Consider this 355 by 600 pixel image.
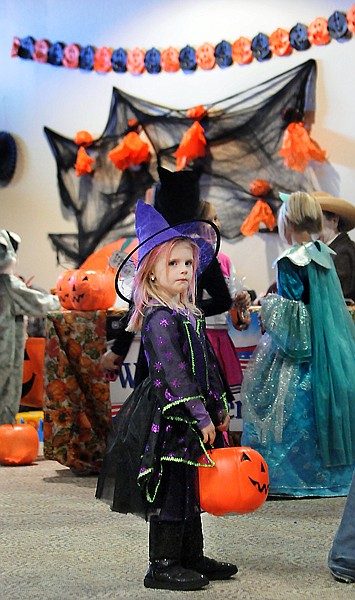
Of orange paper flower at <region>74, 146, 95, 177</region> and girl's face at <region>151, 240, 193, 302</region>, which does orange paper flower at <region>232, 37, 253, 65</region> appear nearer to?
orange paper flower at <region>74, 146, 95, 177</region>

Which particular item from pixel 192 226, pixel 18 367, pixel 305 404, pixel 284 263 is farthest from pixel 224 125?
pixel 192 226

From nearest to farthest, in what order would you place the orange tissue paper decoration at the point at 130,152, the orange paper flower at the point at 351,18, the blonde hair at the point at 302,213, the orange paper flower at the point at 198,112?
the blonde hair at the point at 302,213 < the orange paper flower at the point at 351,18 < the orange paper flower at the point at 198,112 < the orange tissue paper decoration at the point at 130,152

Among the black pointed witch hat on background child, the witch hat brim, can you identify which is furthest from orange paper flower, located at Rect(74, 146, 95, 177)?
the black pointed witch hat on background child

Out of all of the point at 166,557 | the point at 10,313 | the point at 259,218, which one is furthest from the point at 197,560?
the point at 259,218

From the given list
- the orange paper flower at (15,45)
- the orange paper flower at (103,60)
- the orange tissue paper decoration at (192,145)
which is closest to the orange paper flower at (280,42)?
the orange tissue paper decoration at (192,145)

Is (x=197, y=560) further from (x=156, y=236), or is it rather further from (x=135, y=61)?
(x=135, y=61)

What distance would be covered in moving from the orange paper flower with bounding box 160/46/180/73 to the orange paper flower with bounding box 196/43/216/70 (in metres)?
0.17

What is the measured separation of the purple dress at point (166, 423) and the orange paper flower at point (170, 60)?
169 inches

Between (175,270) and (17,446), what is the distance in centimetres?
263

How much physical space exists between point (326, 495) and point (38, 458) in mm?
2072

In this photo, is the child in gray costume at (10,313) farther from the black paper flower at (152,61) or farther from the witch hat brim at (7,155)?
the black paper flower at (152,61)

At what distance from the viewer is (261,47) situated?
19.3 feet

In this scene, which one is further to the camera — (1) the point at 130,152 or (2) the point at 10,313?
(1) the point at 130,152

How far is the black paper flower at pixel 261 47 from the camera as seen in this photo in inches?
230
